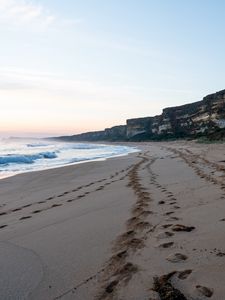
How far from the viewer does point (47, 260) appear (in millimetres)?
3711

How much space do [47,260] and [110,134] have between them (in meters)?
135

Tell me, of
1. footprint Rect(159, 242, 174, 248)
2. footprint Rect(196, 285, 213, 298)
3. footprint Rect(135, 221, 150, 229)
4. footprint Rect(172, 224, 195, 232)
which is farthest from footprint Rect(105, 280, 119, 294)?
footprint Rect(135, 221, 150, 229)

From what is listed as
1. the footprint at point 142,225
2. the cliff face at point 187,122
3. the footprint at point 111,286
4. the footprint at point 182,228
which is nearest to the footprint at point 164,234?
the footprint at point 182,228

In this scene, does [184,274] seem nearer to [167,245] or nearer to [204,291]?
Result: [204,291]

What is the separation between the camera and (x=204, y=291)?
265cm

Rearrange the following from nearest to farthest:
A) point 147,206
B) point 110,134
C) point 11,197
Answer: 1. point 147,206
2. point 11,197
3. point 110,134

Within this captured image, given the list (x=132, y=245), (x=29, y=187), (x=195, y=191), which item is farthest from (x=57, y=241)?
(x=29, y=187)

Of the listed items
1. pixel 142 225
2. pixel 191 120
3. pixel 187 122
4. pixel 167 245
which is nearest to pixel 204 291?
pixel 167 245

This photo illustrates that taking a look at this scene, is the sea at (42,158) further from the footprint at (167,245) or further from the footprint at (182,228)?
the footprint at (167,245)

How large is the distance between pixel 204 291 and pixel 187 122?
77.1 meters

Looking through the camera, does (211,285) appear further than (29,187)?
No

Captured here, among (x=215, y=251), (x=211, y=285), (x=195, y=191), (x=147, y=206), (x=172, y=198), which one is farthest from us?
(x=195, y=191)

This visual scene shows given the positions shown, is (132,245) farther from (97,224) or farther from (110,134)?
(110,134)

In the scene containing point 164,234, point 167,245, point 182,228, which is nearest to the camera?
point 167,245
